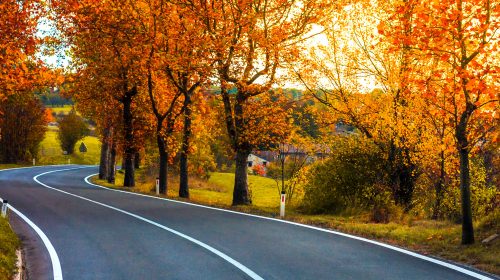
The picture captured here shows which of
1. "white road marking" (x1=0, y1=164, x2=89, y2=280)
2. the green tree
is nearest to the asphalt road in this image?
"white road marking" (x1=0, y1=164, x2=89, y2=280)

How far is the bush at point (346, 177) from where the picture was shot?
18.2m

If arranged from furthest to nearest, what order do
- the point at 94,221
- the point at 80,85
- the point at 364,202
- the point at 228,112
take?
1. the point at 80,85
2. the point at 228,112
3. the point at 364,202
4. the point at 94,221

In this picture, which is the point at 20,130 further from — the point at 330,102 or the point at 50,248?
the point at 50,248

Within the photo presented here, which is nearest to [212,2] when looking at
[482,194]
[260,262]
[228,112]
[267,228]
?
[228,112]

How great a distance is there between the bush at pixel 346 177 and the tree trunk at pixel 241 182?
3201mm

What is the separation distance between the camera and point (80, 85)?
3139cm

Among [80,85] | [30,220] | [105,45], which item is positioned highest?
[105,45]

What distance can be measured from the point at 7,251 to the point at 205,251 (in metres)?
3.99

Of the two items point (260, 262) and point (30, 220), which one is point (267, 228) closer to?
point (260, 262)

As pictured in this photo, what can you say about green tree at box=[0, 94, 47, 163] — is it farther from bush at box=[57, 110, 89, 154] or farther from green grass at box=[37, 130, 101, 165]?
bush at box=[57, 110, 89, 154]

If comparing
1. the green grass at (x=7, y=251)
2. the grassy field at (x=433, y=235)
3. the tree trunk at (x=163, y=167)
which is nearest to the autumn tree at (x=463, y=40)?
the grassy field at (x=433, y=235)

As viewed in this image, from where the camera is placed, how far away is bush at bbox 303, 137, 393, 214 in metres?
18.2

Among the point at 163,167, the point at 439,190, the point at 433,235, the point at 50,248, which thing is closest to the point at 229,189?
the point at 163,167

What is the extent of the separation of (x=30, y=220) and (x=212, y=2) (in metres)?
10.2
